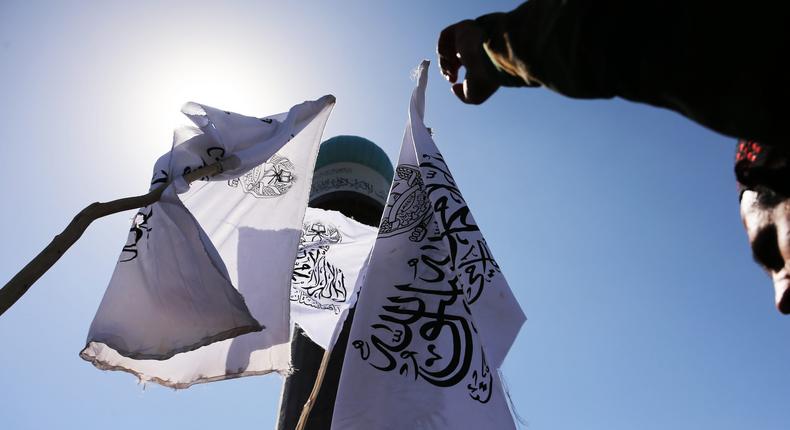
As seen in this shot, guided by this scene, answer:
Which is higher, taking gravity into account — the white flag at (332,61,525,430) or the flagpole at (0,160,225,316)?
the white flag at (332,61,525,430)

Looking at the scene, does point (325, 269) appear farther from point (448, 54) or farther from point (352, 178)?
point (352, 178)

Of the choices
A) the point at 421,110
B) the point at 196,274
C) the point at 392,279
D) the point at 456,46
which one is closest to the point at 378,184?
the point at 421,110

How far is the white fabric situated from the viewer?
20.2 ft

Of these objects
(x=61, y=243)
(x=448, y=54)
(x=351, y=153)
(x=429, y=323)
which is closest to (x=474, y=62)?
(x=448, y=54)

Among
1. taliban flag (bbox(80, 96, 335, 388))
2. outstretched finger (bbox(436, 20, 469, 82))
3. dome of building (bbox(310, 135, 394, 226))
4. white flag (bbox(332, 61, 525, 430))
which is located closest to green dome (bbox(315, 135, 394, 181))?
dome of building (bbox(310, 135, 394, 226))

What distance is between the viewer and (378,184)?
46.8 ft

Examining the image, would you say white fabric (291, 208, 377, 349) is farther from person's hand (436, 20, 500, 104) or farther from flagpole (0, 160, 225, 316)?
person's hand (436, 20, 500, 104)

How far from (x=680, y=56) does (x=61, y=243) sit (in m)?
3.04

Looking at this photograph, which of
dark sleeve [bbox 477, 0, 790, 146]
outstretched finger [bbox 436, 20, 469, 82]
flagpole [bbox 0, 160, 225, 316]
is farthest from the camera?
flagpole [bbox 0, 160, 225, 316]

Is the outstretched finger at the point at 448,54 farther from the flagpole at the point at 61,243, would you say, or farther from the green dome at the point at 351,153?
the green dome at the point at 351,153

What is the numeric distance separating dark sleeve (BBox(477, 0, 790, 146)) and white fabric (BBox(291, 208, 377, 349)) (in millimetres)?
4727

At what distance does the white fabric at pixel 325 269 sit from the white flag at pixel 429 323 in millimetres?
1564

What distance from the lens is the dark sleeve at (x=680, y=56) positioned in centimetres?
120

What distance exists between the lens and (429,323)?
4180 millimetres
